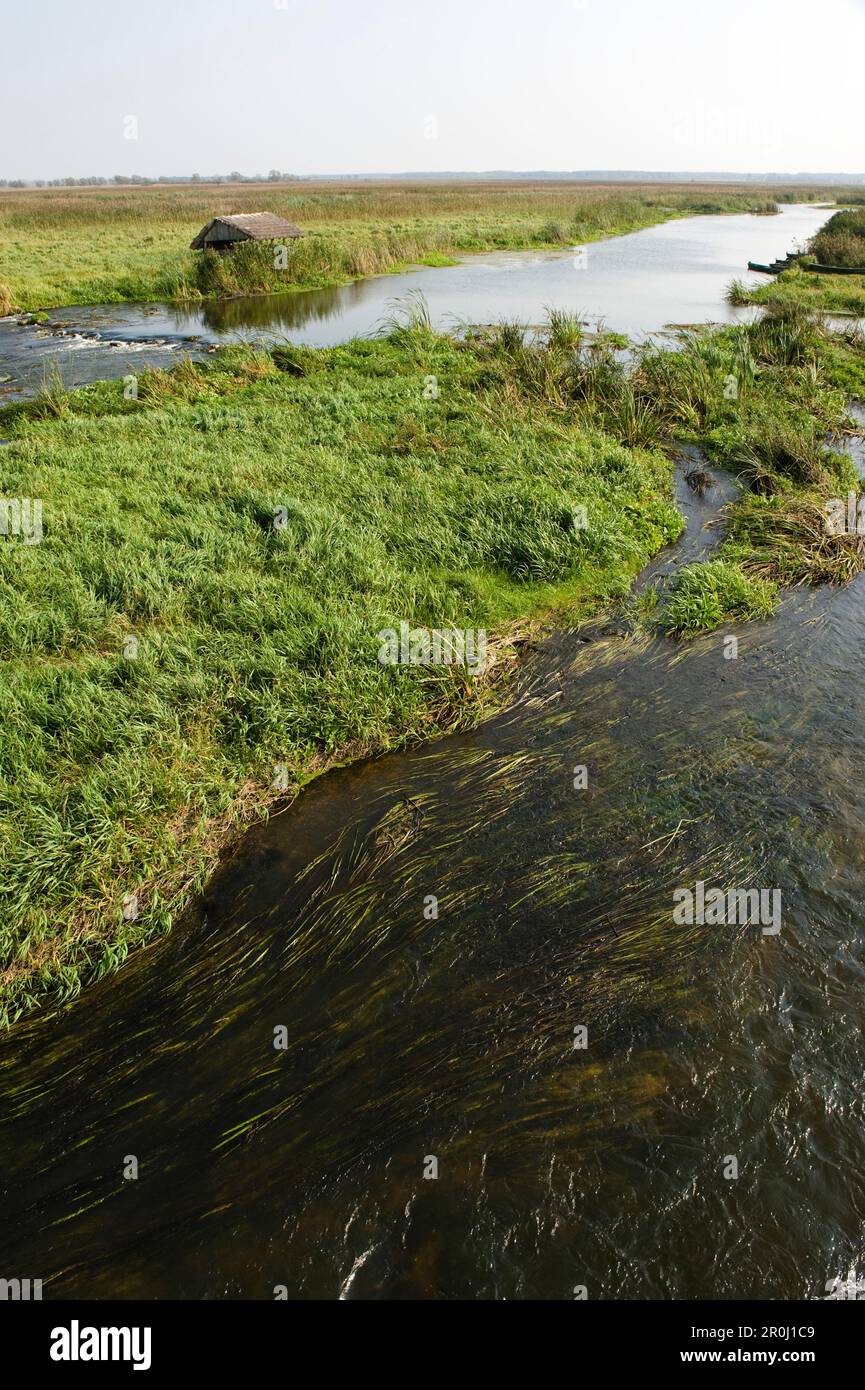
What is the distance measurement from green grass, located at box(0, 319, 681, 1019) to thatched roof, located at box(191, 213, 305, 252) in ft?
62.2

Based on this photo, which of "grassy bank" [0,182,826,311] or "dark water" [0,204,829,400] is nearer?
"dark water" [0,204,829,400]

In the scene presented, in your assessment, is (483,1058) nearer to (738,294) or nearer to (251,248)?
(738,294)

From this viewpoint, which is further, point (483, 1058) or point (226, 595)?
point (226, 595)

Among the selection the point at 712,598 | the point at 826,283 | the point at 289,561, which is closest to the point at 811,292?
the point at 826,283

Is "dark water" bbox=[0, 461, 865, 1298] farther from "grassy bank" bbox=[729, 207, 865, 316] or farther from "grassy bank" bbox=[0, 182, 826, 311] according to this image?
"grassy bank" bbox=[0, 182, 826, 311]

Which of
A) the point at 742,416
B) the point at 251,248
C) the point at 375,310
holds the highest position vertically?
the point at 251,248

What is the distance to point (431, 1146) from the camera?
13.0ft

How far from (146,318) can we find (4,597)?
2313 cm

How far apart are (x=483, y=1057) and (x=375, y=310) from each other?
27.2 meters

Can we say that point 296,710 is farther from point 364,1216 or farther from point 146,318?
point 146,318

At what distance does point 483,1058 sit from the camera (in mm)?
4379

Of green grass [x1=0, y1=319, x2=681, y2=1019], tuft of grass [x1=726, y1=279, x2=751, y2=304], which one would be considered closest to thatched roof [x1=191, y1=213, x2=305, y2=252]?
tuft of grass [x1=726, y1=279, x2=751, y2=304]

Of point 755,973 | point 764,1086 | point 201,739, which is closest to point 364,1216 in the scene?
point 764,1086

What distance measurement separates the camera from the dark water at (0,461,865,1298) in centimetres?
357
